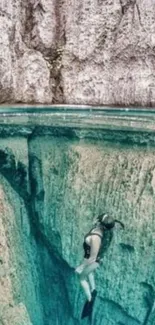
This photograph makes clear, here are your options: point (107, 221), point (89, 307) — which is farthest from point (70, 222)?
point (89, 307)

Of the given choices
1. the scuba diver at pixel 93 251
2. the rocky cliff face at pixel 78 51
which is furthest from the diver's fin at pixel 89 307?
the rocky cliff face at pixel 78 51

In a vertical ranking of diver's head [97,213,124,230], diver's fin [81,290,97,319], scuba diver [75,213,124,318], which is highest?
diver's head [97,213,124,230]

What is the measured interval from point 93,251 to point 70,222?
0.13m

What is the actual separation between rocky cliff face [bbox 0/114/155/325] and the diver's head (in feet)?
0.06

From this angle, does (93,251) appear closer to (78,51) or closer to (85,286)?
(85,286)

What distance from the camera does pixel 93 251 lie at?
1620mm

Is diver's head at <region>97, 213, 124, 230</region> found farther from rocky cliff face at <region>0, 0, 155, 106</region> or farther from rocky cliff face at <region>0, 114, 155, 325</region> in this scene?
rocky cliff face at <region>0, 0, 155, 106</region>

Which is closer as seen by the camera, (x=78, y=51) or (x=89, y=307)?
(x=89, y=307)

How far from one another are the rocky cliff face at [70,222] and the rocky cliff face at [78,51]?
0.53m

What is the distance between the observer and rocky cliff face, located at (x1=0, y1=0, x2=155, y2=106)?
2240 mm

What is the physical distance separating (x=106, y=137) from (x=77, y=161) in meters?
0.10

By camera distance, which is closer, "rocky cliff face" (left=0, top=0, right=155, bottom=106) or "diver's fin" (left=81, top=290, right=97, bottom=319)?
"diver's fin" (left=81, top=290, right=97, bottom=319)

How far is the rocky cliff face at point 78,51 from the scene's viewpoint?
7.35 ft

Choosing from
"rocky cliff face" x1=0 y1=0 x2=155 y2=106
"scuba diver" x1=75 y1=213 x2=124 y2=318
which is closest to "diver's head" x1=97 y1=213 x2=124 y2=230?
"scuba diver" x1=75 y1=213 x2=124 y2=318
